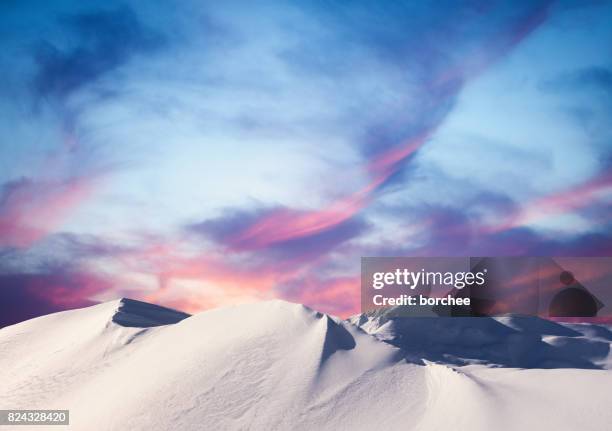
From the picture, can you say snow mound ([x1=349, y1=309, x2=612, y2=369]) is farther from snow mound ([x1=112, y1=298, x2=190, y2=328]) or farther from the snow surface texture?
the snow surface texture

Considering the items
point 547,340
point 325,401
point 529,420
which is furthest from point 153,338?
point 547,340

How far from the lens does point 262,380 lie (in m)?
15.0

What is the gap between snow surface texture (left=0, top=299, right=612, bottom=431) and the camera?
1285 cm

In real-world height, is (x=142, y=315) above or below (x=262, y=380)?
above

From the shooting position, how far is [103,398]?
15.6 metres

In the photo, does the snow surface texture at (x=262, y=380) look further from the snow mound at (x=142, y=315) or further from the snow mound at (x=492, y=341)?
the snow mound at (x=492, y=341)

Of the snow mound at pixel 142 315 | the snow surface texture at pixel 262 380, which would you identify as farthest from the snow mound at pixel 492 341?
the snow surface texture at pixel 262 380

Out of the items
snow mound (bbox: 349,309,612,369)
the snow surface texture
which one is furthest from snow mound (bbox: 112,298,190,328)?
snow mound (bbox: 349,309,612,369)

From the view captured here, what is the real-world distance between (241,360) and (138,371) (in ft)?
12.6

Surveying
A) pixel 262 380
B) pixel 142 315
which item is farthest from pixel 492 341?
pixel 262 380

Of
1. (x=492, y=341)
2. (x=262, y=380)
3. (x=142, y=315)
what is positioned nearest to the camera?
(x=262, y=380)

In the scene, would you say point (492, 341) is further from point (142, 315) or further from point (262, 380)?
point (262, 380)

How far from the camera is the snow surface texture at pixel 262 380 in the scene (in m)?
12.9

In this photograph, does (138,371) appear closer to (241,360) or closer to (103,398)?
(103,398)
